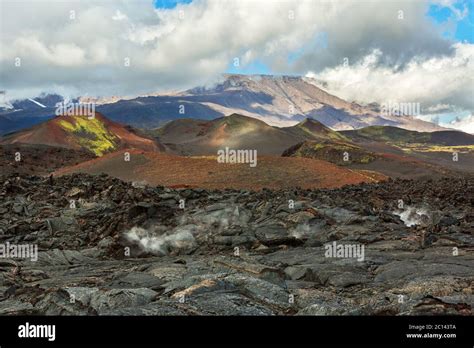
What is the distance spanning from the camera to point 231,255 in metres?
14.9

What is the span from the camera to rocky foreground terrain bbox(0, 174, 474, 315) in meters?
8.91

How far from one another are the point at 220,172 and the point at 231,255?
87.0ft

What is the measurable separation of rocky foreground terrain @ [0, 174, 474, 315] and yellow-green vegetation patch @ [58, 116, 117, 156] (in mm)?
59662

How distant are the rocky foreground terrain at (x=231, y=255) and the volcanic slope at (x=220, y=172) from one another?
32.1 feet

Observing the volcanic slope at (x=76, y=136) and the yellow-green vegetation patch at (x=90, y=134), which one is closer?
the volcanic slope at (x=76, y=136)

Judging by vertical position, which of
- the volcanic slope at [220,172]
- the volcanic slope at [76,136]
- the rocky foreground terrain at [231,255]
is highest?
the volcanic slope at [76,136]

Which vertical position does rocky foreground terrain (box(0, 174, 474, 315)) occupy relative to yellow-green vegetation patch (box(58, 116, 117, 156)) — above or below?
below

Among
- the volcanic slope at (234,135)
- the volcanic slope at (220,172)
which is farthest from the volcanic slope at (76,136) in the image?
the volcanic slope at (220,172)

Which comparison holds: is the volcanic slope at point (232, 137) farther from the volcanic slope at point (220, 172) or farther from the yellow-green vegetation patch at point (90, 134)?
the volcanic slope at point (220, 172)

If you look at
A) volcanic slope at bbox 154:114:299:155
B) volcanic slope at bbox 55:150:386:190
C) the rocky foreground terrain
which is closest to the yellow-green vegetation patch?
volcanic slope at bbox 154:114:299:155

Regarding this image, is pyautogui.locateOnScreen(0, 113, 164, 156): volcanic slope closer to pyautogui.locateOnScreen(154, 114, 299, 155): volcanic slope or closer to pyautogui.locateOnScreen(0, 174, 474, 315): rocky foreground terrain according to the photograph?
pyautogui.locateOnScreen(154, 114, 299, 155): volcanic slope

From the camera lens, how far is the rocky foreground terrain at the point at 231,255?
29.2 feet

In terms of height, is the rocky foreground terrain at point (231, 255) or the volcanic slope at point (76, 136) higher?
the volcanic slope at point (76, 136)
